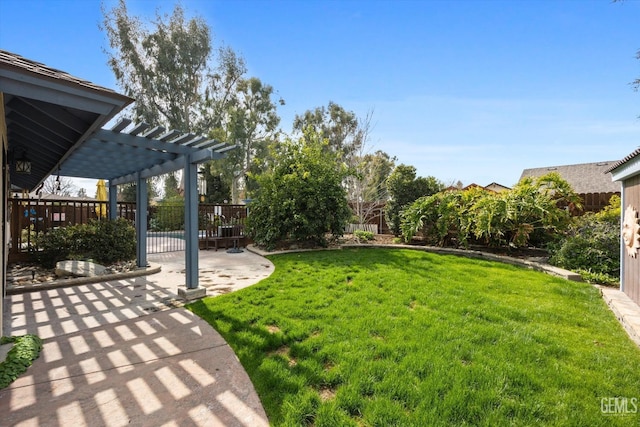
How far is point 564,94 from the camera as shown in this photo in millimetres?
8500

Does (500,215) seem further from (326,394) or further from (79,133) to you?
(79,133)

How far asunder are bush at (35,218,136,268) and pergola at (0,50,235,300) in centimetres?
71

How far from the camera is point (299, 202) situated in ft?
30.5

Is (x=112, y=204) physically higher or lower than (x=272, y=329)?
higher

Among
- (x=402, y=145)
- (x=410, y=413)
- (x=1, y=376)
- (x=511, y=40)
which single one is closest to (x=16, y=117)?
(x=1, y=376)

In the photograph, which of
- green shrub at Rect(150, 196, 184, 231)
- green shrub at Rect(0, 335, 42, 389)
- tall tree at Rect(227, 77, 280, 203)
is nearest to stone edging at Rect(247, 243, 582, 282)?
green shrub at Rect(0, 335, 42, 389)

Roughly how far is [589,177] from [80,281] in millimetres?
25642

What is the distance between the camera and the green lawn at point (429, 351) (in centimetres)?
198

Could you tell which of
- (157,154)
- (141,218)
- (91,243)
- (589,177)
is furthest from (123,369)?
(589,177)

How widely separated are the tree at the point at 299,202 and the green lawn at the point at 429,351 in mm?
4191

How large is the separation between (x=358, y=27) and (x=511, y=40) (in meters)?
4.09

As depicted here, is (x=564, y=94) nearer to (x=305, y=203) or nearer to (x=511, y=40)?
(x=511, y=40)

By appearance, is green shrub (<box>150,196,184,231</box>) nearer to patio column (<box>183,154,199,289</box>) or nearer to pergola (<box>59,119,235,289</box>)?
pergola (<box>59,119,235,289</box>)

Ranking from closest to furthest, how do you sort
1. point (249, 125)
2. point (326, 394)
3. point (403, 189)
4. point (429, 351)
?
point (326, 394) → point (429, 351) → point (403, 189) → point (249, 125)
